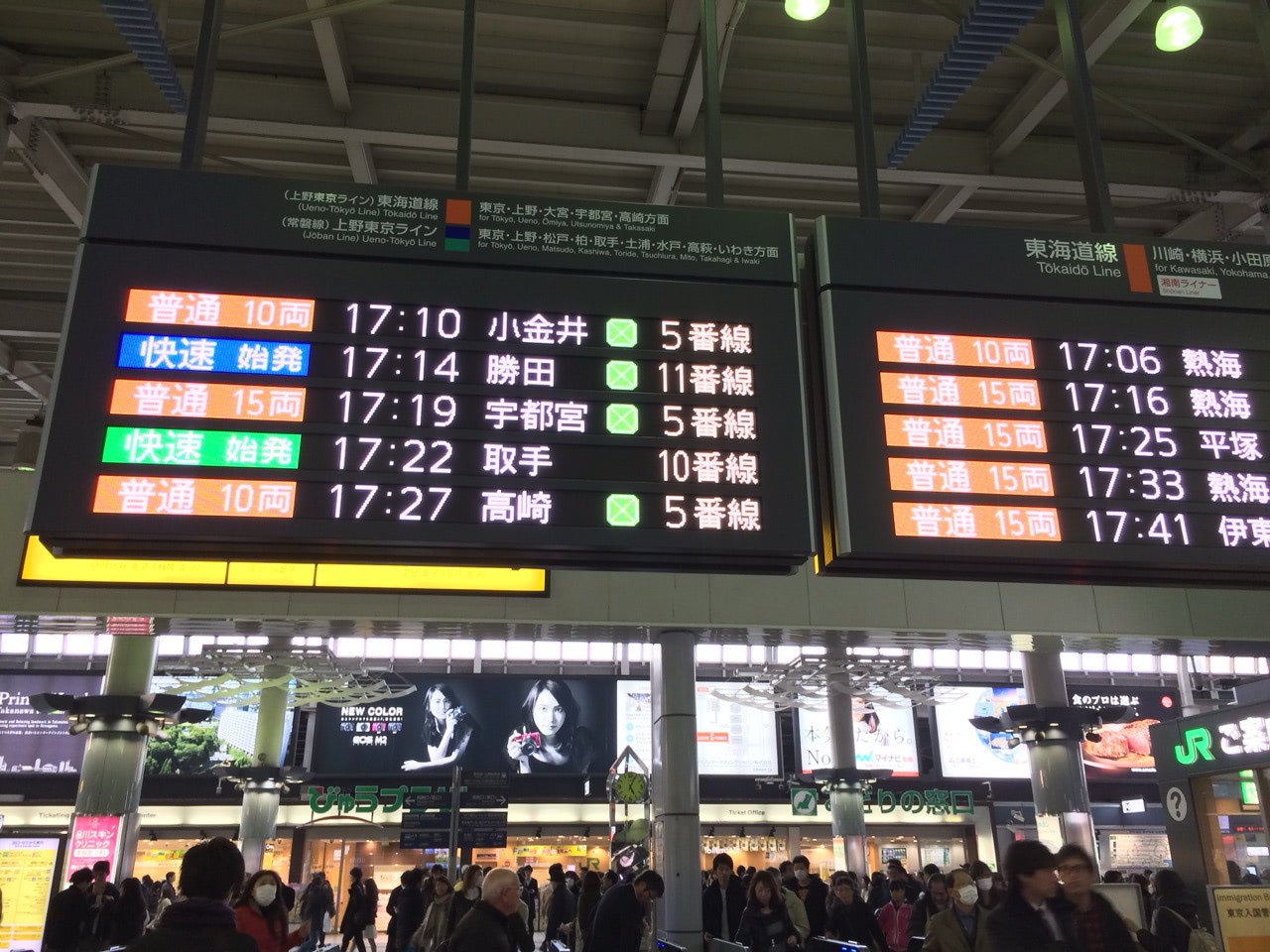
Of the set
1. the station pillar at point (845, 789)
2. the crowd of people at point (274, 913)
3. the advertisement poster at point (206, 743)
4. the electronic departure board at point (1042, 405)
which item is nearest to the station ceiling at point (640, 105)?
the electronic departure board at point (1042, 405)

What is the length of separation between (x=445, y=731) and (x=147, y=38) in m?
27.5

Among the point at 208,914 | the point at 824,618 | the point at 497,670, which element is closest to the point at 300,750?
the point at 497,670

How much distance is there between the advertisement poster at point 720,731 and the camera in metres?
31.8

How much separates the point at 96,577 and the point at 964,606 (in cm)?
857

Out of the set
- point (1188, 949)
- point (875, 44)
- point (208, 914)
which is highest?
point (875, 44)

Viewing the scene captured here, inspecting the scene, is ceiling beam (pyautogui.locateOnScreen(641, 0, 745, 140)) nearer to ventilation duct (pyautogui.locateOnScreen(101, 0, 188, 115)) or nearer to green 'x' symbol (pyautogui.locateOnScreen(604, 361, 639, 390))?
green 'x' symbol (pyautogui.locateOnScreen(604, 361, 639, 390))

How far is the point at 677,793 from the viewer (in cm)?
1215

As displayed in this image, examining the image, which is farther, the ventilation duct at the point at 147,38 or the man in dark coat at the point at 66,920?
the man in dark coat at the point at 66,920

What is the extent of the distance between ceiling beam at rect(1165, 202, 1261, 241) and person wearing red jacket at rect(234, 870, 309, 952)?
9755mm

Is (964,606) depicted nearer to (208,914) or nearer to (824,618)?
(824,618)

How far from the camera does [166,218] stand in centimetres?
485

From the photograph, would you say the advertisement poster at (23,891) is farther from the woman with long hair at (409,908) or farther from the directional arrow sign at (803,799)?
the directional arrow sign at (803,799)

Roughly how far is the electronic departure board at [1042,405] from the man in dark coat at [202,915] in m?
2.87

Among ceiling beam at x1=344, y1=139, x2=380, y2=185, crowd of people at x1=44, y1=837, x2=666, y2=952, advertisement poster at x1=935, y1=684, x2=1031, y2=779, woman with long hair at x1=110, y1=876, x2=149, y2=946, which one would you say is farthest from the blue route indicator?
advertisement poster at x1=935, y1=684, x2=1031, y2=779
